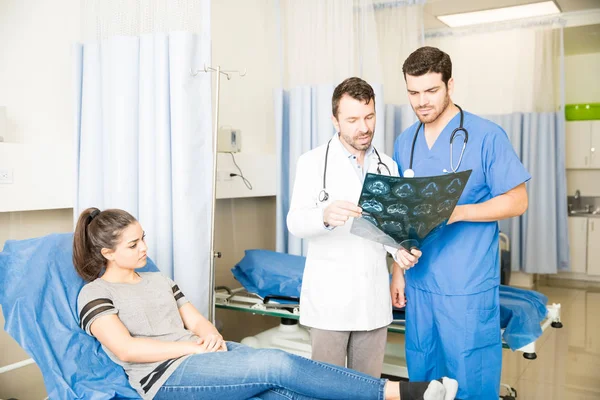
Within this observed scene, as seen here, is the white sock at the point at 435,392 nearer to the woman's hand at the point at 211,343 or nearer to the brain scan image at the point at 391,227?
the brain scan image at the point at 391,227

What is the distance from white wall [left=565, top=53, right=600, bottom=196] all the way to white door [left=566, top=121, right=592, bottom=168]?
26 centimetres

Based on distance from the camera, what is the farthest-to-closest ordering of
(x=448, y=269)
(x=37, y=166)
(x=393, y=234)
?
1. (x=37, y=166)
2. (x=448, y=269)
3. (x=393, y=234)

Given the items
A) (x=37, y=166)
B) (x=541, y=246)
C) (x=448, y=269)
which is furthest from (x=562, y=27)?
(x=37, y=166)

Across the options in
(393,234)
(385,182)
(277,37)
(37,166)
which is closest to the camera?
(385,182)

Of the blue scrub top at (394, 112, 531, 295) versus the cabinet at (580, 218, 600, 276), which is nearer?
the blue scrub top at (394, 112, 531, 295)

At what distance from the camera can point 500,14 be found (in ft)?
17.3

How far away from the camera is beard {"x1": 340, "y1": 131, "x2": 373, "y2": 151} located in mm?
1807

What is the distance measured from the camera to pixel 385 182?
1.57m

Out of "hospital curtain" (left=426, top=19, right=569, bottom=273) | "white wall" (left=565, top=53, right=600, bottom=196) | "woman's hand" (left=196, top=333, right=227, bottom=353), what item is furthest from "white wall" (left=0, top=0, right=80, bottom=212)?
"white wall" (left=565, top=53, right=600, bottom=196)

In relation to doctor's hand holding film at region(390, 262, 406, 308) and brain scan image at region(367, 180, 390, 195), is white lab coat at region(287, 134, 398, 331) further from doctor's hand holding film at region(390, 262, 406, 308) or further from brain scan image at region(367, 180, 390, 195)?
brain scan image at region(367, 180, 390, 195)

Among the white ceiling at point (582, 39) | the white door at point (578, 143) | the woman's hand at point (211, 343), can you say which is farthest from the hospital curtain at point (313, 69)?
the white door at point (578, 143)

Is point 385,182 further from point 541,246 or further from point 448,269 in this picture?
point 541,246

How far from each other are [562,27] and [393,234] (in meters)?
4.62

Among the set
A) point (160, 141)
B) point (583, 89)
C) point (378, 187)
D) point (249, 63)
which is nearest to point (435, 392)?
point (378, 187)
